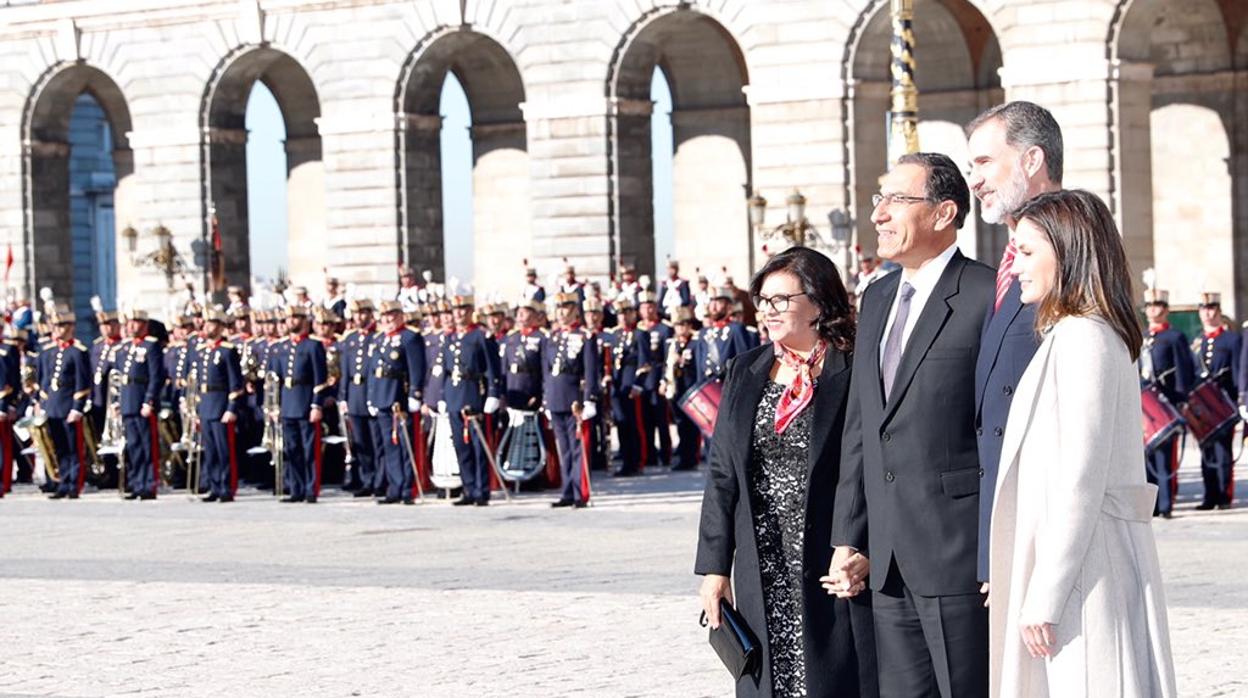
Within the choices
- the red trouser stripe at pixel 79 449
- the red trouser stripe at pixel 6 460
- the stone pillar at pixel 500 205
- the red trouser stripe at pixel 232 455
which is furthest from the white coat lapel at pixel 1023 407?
the stone pillar at pixel 500 205

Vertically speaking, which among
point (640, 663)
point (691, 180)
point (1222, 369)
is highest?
point (691, 180)

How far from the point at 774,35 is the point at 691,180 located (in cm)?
575

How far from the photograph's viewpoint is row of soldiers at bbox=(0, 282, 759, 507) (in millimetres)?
20031

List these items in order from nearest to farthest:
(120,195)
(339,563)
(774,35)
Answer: (339,563) < (774,35) < (120,195)

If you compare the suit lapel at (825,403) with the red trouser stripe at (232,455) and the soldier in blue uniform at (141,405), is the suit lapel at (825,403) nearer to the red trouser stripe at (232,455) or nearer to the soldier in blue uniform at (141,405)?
the red trouser stripe at (232,455)

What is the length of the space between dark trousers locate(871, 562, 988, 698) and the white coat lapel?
596 millimetres

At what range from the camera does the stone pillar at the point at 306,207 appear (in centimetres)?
4156

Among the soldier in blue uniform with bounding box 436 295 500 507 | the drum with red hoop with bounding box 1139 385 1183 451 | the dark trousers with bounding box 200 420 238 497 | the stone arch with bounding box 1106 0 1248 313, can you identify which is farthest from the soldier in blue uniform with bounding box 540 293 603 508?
the stone arch with bounding box 1106 0 1248 313

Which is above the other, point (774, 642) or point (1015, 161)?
point (1015, 161)

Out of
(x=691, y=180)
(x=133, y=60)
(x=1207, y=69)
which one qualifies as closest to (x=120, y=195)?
(x=133, y=60)

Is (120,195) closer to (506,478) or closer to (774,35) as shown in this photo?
(774,35)

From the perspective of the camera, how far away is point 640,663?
10.2 m

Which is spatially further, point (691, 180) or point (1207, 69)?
point (691, 180)

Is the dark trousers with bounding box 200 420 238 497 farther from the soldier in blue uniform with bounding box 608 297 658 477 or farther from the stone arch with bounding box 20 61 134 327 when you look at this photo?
the stone arch with bounding box 20 61 134 327
